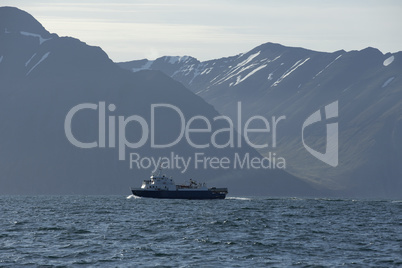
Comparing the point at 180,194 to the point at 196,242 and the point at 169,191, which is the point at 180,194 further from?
the point at 196,242

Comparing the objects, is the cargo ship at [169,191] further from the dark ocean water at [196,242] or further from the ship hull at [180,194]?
the dark ocean water at [196,242]

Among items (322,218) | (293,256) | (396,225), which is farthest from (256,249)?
(322,218)

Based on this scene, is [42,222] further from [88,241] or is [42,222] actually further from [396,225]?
[396,225]

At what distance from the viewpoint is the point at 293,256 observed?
63.8m

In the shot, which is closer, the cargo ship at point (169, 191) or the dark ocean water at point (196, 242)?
the dark ocean water at point (196, 242)

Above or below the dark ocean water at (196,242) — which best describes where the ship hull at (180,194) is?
above

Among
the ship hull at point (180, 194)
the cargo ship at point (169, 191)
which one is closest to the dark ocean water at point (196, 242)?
the ship hull at point (180, 194)

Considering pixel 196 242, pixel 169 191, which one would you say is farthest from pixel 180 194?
pixel 196 242

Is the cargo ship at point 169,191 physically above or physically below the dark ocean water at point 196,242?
above

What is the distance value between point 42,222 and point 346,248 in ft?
146

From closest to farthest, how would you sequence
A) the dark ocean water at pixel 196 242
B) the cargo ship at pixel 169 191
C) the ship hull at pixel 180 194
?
the dark ocean water at pixel 196 242, the ship hull at pixel 180 194, the cargo ship at pixel 169 191

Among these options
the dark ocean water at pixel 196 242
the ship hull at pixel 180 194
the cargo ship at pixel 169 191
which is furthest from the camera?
the cargo ship at pixel 169 191

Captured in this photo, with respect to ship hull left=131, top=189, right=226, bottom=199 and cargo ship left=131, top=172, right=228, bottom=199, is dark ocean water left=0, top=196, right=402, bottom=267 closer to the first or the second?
ship hull left=131, top=189, right=226, bottom=199

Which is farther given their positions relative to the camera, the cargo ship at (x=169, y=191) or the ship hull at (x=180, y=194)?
the cargo ship at (x=169, y=191)
